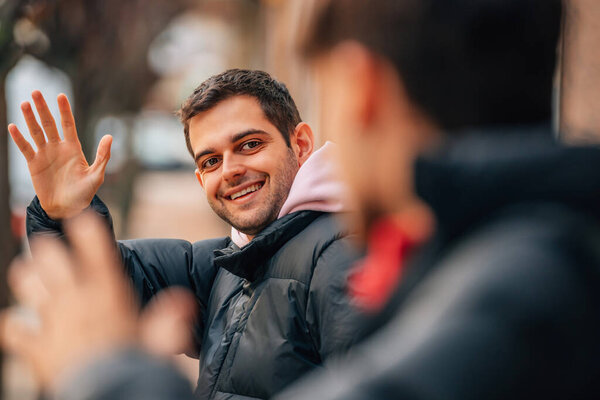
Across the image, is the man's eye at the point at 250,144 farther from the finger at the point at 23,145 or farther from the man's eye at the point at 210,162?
the finger at the point at 23,145

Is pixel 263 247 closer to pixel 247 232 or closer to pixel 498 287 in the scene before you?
pixel 247 232

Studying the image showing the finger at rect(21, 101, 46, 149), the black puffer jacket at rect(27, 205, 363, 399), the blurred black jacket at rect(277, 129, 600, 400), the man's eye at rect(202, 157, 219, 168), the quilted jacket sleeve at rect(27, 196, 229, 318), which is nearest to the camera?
the blurred black jacket at rect(277, 129, 600, 400)

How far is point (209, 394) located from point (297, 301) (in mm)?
405

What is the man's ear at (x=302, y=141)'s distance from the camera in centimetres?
267

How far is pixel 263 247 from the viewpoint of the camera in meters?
2.21

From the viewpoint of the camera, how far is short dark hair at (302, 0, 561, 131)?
3.25 feet

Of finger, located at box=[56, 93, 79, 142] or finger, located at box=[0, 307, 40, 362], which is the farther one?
finger, located at box=[56, 93, 79, 142]

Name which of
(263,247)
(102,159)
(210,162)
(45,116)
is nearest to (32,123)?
(45,116)

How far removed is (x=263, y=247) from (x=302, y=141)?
2.08 ft

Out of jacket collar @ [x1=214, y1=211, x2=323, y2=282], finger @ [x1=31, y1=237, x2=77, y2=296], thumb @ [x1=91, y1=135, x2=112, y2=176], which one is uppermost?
thumb @ [x1=91, y1=135, x2=112, y2=176]

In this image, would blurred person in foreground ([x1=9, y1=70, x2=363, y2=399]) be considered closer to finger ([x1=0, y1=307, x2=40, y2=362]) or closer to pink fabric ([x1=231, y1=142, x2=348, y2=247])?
pink fabric ([x1=231, y1=142, x2=348, y2=247])

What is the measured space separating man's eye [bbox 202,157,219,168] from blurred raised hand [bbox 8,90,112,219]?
0.36m

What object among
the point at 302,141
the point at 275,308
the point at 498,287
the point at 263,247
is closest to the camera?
the point at 498,287

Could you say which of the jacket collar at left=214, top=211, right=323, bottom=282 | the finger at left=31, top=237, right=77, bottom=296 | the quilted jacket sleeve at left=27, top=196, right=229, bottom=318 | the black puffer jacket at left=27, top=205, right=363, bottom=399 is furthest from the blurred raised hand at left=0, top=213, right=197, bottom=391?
the quilted jacket sleeve at left=27, top=196, right=229, bottom=318
